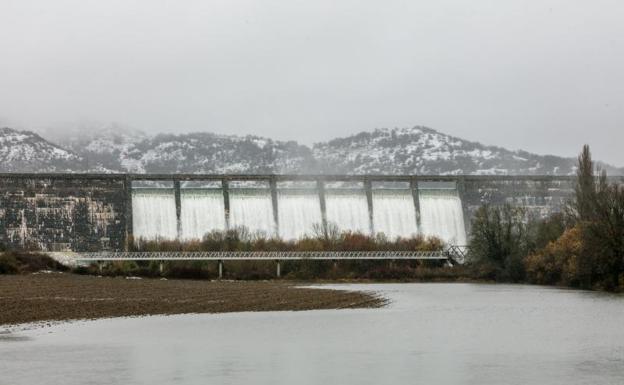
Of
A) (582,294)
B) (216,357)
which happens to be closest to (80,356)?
(216,357)

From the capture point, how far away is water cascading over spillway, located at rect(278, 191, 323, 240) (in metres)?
119

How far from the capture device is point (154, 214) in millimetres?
115250

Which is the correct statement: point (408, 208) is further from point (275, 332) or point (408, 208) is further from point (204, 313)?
point (275, 332)

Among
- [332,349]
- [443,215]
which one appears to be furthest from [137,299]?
[443,215]

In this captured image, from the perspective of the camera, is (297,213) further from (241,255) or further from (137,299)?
(137,299)

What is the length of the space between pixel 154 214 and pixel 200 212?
487 cm

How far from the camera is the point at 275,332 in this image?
4103 centimetres

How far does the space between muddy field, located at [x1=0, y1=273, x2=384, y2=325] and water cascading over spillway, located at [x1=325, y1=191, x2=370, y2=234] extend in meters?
44.9

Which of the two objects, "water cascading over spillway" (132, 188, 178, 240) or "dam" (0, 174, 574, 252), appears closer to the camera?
"dam" (0, 174, 574, 252)

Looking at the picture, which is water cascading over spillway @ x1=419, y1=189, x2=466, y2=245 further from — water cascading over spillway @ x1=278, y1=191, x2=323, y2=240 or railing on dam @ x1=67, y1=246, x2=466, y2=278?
railing on dam @ x1=67, y1=246, x2=466, y2=278

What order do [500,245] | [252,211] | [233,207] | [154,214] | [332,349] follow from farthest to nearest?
1. [252,211]
2. [233,207]
3. [154,214]
4. [500,245]
5. [332,349]

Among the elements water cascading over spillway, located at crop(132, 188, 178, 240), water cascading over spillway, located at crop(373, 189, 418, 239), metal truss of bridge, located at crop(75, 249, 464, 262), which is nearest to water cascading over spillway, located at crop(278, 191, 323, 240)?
water cascading over spillway, located at crop(373, 189, 418, 239)

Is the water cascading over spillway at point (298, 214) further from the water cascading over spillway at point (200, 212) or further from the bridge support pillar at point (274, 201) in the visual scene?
the water cascading over spillway at point (200, 212)

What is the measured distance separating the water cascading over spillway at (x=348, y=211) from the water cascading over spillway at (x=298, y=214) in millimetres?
1441
